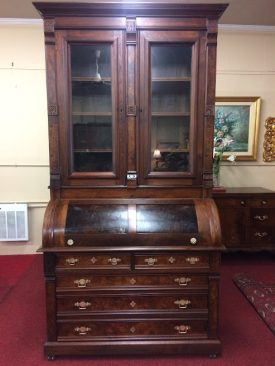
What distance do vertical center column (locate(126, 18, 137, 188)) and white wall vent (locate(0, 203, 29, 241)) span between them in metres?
2.03

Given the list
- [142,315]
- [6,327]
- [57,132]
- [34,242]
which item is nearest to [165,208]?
[142,315]

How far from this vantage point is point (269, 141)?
3.68 meters

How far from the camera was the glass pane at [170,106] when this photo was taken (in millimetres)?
1988

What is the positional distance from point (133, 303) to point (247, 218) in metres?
1.87

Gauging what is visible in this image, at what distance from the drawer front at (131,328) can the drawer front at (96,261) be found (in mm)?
368

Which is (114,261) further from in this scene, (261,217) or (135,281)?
(261,217)

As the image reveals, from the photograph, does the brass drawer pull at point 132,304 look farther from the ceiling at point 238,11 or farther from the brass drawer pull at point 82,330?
the ceiling at point 238,11

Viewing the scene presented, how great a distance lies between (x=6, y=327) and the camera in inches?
89.8

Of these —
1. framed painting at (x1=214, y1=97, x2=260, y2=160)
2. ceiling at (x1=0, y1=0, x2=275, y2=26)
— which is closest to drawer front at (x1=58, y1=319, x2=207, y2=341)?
framed painting at (x1=214, y1=97, x2=260, y2=160)

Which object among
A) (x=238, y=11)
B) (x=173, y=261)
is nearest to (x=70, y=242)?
(x=173, y=261)

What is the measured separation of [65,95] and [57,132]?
0.24m

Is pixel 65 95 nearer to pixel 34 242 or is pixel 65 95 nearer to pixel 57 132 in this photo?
pixel 57 132

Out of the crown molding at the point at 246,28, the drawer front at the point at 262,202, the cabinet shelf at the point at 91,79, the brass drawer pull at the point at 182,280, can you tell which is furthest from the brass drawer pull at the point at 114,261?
the crown molding at the point at 246,28

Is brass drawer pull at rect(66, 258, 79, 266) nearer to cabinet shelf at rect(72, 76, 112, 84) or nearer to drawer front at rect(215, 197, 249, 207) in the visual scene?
cabinet shelf at rect(72, 76, 112, 84)
